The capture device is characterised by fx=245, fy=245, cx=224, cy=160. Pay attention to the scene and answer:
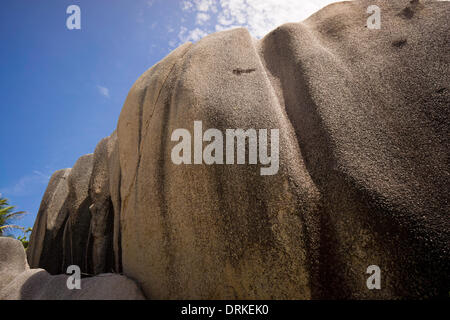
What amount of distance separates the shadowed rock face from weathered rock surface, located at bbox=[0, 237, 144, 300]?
7.3 inches

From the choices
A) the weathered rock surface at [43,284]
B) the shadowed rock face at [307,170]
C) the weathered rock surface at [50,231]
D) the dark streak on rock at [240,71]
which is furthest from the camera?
the weathered rock surface at [50,231]

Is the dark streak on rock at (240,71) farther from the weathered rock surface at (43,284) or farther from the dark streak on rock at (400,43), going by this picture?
the weathered rock surface at (43,284)

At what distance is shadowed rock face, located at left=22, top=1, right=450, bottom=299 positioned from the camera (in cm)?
151

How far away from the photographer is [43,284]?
8.23ft

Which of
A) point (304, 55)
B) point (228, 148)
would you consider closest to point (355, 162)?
point (228, 148)

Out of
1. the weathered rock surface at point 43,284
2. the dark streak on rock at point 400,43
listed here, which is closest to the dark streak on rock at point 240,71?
the dark streak on rock at point 400,43

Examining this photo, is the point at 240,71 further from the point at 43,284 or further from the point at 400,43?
the point at 43,284

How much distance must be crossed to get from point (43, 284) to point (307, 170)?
2830 mm

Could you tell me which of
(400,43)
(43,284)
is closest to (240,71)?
(400,43)

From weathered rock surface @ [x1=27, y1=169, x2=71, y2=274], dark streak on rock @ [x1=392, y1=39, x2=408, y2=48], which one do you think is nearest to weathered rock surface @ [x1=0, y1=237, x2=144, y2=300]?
weathered rock surface @ [x1=27, y1=169, x2=71, y2=274]

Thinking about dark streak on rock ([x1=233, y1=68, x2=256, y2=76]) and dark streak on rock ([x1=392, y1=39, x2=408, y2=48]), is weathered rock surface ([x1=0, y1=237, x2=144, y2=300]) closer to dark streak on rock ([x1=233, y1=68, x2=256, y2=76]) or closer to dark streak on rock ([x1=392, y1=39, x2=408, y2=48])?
dark streak on rock ([x1=233, y1=68, x2=256, y2=76])

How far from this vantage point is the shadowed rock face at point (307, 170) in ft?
4.95

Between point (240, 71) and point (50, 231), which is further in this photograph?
point (50, 231)

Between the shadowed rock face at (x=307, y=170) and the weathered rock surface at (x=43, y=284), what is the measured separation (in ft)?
0.61
